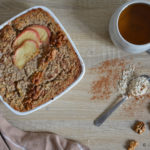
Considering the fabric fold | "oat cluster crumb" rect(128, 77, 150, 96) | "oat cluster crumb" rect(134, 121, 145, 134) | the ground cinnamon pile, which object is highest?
the ground cinnamon pile

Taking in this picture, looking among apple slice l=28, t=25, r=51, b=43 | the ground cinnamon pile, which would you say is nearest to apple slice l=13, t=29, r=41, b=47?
apple slice l=28, t=25, r=51, b=43

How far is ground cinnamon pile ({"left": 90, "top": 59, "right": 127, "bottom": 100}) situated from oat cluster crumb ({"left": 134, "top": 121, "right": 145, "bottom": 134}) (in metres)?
0.19

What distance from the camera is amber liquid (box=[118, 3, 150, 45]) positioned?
0.96m

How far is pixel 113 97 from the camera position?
1074 millimetres

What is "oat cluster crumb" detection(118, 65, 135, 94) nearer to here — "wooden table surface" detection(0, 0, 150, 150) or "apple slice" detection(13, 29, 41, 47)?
"wooden table surface" detection(0, 0, 150, 150)

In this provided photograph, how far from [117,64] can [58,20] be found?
1.09ft

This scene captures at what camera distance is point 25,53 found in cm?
98

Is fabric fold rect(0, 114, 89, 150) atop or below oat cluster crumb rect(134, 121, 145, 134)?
atop

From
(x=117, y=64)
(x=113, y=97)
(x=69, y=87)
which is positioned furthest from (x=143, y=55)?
(x=69, y=87)

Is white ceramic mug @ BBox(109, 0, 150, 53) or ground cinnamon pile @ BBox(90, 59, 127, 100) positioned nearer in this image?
white ceramic mug @ BBox(109, 0, 150, 53)

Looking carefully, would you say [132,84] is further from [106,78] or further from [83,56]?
[83,56]

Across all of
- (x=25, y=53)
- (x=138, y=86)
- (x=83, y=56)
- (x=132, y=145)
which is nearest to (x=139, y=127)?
(x=132, y=145)

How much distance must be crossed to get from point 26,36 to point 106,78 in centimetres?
40

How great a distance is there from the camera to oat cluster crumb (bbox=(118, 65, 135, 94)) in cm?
107
